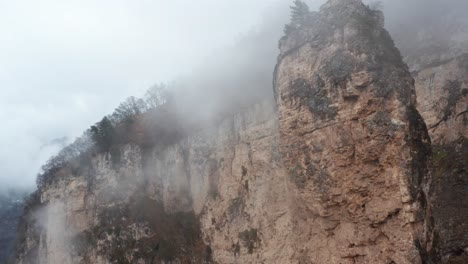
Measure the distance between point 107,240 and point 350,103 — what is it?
29840 millimetres

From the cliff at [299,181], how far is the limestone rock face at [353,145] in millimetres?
37

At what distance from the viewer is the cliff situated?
1295 cm

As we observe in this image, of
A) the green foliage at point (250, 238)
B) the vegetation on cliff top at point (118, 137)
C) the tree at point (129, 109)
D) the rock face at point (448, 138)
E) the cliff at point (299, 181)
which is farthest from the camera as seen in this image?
the tree at point (129, 109)

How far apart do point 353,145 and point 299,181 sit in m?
2.02

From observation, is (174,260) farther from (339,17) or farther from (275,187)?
(339,17)

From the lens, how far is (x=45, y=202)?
46.7 metres

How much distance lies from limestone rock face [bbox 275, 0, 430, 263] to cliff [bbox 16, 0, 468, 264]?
0.04 m

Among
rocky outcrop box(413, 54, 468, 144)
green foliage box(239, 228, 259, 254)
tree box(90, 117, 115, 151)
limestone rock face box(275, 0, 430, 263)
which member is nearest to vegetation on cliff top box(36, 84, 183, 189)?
tree box(90, 117, 115, 151)

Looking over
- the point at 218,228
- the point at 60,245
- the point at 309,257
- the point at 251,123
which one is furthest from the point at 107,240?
the point at 309,257

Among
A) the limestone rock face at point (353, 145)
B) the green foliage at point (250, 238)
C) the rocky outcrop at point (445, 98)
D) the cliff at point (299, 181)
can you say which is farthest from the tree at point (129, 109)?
the limestone rock face at point (353, 145)

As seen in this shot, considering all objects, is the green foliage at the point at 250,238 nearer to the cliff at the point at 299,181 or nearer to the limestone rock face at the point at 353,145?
Answer: the cliff at the point at 299,181

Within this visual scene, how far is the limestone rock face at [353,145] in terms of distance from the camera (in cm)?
1266

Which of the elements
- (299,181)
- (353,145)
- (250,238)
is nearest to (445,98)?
(250,238)

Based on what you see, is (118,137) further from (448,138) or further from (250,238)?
(448,138)
